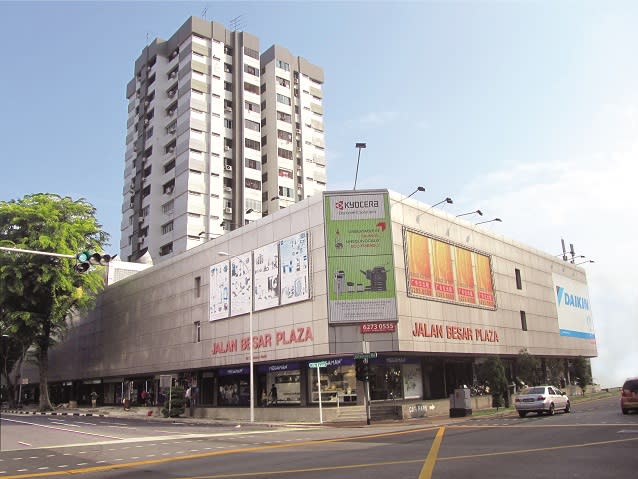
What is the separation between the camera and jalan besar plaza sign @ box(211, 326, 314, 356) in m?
35.1

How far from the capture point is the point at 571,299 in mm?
62750

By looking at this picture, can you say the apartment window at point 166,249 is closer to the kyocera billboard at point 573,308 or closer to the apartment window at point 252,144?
the apartment window at point 252,144

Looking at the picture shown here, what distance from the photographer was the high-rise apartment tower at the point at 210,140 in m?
75.4

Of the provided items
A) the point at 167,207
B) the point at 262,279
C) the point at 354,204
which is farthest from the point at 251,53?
the point at 354,204

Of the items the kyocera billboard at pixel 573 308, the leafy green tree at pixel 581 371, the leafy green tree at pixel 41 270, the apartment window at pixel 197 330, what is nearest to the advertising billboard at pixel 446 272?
the kyocera billboard at pixel 573 308

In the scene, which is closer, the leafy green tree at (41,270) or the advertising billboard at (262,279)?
the advertising billboard at (262,279)

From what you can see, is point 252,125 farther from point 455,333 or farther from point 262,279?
point 455,333

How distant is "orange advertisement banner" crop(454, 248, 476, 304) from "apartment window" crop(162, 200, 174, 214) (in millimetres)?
46163

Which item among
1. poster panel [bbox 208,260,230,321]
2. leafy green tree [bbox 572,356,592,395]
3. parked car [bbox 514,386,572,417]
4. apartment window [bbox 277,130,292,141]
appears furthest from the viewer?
apartment window [bbox 277,130,292,141]

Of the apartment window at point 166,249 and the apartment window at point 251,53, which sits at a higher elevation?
the apartment window at point 251,53

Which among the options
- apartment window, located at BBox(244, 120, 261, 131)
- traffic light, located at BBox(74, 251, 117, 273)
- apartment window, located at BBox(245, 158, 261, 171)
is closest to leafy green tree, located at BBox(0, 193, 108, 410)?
apartment window, located at BBox(245, 158, 261, 171)

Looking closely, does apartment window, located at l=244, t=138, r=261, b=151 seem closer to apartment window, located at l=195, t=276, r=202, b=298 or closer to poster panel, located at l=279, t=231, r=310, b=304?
apartment window, located at l=195, t=276, r=202, b=298

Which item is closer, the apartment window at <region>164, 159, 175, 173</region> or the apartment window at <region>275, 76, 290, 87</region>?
the apartment window at <region>164, 159, 175, 173</region>

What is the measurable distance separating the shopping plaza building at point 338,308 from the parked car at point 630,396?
11.8m
